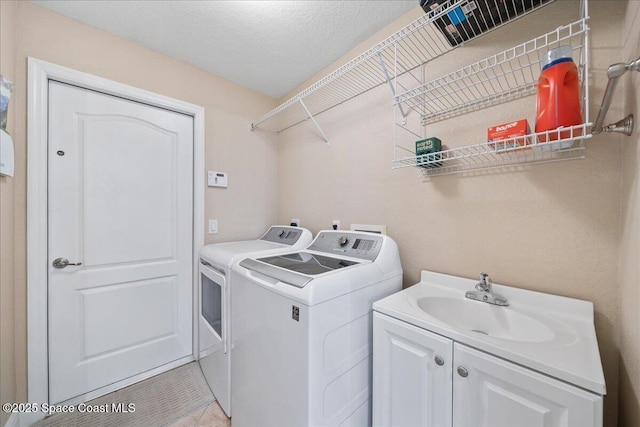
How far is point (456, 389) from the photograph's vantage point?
2.78 ft

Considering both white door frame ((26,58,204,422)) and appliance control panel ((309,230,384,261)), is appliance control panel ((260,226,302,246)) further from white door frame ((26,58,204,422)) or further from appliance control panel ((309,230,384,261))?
white door frame ((26,58,204,422))

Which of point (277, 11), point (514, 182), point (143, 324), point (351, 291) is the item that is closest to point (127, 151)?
point (143, 324)

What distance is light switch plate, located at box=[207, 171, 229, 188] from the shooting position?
84.7 inches

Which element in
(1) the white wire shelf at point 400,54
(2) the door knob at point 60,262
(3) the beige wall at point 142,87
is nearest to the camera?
(1) the white wire shelf at point 400,54

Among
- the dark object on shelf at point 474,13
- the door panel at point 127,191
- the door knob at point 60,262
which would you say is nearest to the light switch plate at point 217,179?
the door panel at point 127,191

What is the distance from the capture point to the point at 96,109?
65.9 inches

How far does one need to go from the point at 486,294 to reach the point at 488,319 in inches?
4.3

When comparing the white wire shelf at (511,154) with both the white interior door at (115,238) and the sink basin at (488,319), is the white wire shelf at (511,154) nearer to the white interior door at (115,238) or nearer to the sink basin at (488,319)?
the sink basin at (488,319)

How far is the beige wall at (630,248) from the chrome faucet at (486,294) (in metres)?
0.35

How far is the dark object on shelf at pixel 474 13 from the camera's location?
1008mm

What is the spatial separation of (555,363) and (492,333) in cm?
42

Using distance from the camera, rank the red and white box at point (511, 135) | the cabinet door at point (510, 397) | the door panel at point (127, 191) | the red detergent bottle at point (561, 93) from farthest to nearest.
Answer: the door panel at point (127, 191)
the red and white box at point (511, 135)
the red detergent bottle at point (561, 93)
the cabinet door at point (510, 397)

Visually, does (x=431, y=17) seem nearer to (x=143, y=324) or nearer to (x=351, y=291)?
(x=351, y=291)

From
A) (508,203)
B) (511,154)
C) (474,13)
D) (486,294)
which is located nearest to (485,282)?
(486,294)
